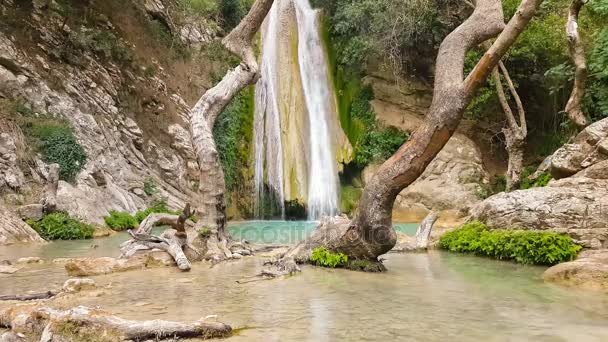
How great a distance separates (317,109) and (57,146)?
35.4 feet

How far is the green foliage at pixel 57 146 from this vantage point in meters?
15.5

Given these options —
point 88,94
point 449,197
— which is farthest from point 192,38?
point 449,197

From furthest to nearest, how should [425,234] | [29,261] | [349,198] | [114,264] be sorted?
[349,198] < [425,234] < [29,261] < [114,264]

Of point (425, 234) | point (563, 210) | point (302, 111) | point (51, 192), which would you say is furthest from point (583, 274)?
point (302, 111)

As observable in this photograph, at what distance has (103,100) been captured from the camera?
62.5ft

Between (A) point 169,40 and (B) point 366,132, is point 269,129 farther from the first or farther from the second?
(A) point 169,40

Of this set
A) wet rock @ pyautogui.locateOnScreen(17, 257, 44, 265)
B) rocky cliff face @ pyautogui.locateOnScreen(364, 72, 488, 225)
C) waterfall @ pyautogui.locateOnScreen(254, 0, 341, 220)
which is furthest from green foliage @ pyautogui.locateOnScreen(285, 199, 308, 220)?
wet rock @ pyautogui.locateOnScreen(17, 257, 44, 265)

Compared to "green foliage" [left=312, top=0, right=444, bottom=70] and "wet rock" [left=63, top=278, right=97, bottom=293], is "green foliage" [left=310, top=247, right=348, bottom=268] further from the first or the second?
"green foliage" [left=312, top=0, right=444, bottom=70]

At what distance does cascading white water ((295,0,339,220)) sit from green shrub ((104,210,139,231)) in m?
6.82

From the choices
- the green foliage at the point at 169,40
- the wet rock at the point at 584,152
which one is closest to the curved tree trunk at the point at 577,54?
the wet rock at the point at 584,152

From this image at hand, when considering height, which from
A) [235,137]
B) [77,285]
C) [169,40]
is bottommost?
[77,285]

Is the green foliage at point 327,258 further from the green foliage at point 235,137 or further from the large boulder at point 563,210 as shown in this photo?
the green foliage at point 235,137

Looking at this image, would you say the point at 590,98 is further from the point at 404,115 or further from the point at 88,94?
the point at 88,94

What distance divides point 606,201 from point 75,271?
28.3 ft
